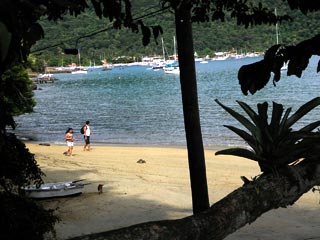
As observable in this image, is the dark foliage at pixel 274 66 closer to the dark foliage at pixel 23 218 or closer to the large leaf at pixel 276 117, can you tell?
the large leaf at pixel 276 117

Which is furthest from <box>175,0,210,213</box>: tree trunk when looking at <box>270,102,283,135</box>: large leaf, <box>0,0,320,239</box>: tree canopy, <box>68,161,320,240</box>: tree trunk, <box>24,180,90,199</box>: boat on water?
<box>24,180,90,199</box>: boat on water

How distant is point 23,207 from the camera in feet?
17.7

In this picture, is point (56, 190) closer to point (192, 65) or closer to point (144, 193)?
point (144, 193)

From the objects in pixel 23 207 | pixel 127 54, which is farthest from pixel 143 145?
pixel 127 54

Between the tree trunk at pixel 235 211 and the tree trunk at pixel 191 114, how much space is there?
2.62 meters

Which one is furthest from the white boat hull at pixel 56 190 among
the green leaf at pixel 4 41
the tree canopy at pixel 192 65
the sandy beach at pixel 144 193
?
the green leaf at pixel 4 41

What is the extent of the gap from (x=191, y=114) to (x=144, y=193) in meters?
10.3

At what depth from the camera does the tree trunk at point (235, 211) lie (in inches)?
62.8

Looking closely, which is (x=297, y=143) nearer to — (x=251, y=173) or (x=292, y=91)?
(x=251, y=173)

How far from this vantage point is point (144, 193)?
14961mm

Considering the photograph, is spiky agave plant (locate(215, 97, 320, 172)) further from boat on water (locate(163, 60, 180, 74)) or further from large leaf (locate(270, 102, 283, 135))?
boat on water (locate(163, 60, 180, 74))

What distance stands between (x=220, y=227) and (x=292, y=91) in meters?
58.0

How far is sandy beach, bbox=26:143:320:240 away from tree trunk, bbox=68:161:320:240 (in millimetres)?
7812

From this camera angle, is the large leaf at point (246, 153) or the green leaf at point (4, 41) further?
the large leaf at point (246, 153)
